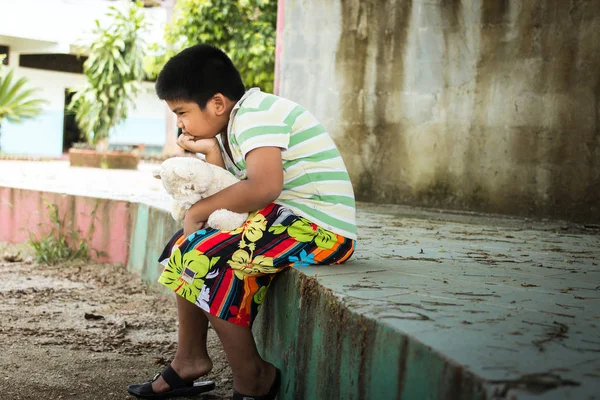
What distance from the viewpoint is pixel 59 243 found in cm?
546

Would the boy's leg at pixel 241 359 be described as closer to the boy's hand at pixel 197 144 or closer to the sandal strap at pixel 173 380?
the sandal strap at pixel 173 380

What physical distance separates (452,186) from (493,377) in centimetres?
448

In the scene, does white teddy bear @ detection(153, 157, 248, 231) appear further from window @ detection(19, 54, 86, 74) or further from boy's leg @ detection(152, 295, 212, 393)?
window @ detection(19, 54, 86, 74)

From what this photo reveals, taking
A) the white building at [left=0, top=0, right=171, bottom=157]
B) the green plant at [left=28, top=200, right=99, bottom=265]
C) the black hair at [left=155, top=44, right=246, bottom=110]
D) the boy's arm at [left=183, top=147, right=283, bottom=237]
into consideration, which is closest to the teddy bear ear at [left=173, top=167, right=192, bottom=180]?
the boy's arm at [left=183, top=147, right=283, bottom=237]

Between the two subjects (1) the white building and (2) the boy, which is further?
(1) the white building

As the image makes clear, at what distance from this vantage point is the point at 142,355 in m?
3.12

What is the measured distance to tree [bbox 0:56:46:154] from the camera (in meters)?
13.8

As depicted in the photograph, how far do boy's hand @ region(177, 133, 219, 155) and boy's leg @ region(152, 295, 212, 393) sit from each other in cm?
51

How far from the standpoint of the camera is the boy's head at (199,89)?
2377mm

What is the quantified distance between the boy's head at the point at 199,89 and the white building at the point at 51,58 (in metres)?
12.9

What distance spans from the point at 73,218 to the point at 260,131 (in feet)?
12.1

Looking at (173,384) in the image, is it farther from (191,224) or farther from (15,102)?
(15,102)

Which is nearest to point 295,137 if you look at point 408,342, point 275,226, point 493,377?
point 275,226

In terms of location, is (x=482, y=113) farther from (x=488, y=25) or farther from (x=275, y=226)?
(x=275, y=226)
